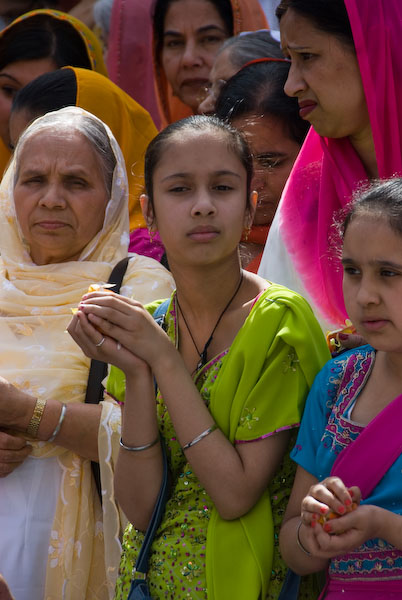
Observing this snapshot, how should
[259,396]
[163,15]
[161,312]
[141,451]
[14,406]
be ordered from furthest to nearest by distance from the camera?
[163,15]
[14,406]
[161,312]
[141,451]
[259,396]

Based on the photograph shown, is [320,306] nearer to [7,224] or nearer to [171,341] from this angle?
[171,341]

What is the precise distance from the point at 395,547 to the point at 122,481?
81cm

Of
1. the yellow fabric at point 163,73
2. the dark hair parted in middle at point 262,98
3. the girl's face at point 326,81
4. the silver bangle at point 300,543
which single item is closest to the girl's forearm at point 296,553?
the silver bangle at point 300,543

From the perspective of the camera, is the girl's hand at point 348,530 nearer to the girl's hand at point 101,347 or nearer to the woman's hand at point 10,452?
the girl's hand at point 101,347

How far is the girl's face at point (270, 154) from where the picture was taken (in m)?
3.83

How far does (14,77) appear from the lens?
5.24 m

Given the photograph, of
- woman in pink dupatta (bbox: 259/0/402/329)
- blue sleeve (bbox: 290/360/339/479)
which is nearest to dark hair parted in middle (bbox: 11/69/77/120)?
woman in pink dupatta (bbox: 259/0/402/329)

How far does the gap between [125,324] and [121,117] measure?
2.09 meters

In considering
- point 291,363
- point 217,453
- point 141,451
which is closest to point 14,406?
point 141,451

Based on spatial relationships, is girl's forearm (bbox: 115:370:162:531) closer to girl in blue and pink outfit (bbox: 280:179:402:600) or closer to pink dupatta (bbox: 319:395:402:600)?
girl in blue and pink outfit (bbox: 280:179:402:600)

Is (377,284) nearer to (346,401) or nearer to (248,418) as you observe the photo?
(346,401)

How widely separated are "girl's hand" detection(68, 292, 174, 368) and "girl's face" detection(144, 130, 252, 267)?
0.79 feet

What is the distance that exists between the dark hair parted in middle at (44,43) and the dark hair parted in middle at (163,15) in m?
0.42

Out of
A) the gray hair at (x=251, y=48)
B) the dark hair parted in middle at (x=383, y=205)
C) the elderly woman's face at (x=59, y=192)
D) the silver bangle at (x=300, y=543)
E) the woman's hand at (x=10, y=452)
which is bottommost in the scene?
the woman's hand at (x=10, y=452)
